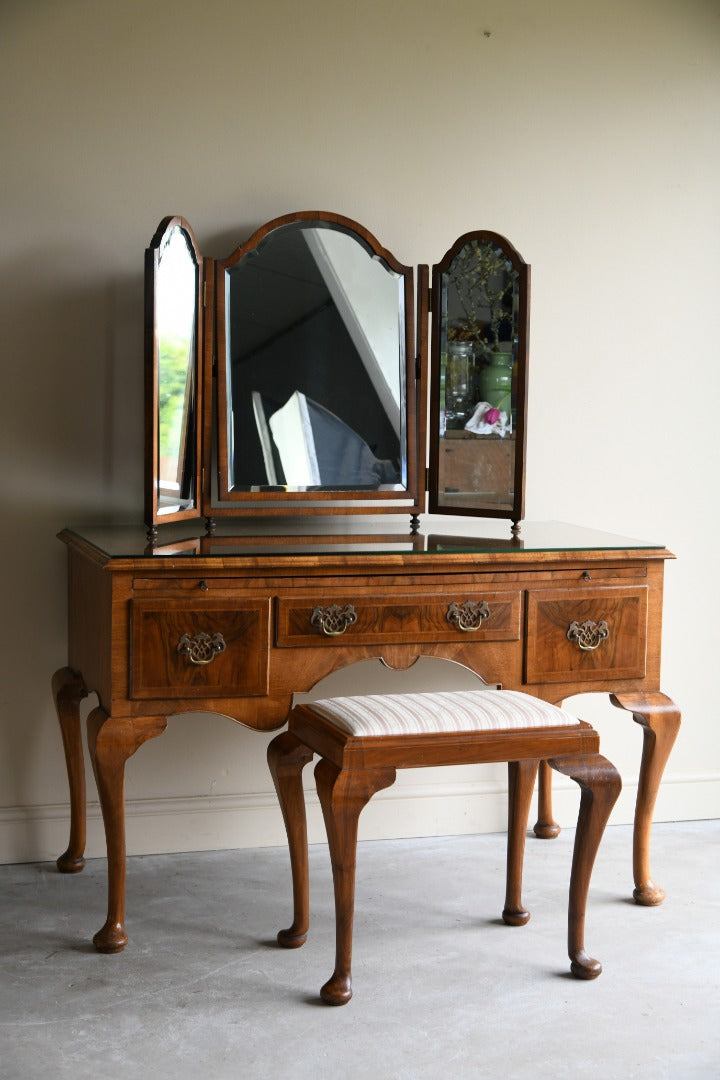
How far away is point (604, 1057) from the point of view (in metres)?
2.21

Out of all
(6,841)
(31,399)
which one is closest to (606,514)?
(31,399)

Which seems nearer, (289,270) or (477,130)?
(289,270)

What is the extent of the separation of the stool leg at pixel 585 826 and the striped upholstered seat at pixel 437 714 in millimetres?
97

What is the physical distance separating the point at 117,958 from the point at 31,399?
4.56 feet

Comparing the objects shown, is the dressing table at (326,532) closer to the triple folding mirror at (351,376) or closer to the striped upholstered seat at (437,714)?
the triple folding mirror at (351,376)

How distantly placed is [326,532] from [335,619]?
0.53m

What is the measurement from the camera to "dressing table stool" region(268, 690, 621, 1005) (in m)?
2.35

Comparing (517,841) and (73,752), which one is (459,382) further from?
(73,752)

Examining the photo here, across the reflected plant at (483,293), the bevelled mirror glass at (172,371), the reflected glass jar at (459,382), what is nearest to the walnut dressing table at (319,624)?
the bevelled mirror glass at (172,371)

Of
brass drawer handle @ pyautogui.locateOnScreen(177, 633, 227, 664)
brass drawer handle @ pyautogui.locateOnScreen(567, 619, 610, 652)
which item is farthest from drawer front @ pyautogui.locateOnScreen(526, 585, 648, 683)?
brass drawer handle @ pyautogui.locateOnScreen(177, 633, 227, 664)

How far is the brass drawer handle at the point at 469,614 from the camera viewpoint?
9.05ft

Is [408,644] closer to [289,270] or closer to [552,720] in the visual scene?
[552,720]

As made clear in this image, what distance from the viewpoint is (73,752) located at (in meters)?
3.02

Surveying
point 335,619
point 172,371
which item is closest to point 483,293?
point 172,371
